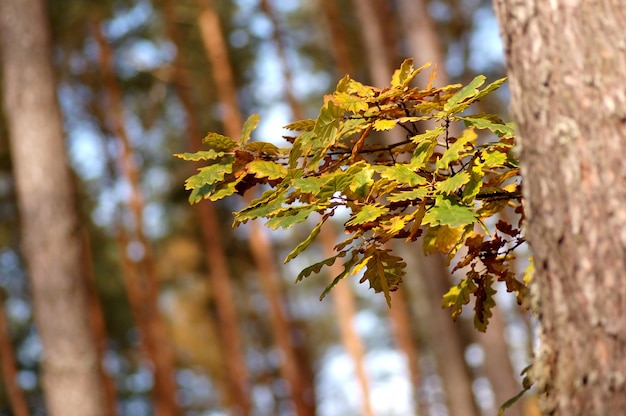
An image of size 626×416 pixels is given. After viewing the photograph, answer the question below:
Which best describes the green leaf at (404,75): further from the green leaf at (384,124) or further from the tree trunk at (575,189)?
the tree trunk at (575,189)

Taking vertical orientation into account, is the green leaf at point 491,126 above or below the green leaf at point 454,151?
above

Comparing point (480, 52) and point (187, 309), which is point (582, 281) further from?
point (187, 309)

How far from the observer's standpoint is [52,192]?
17.5 ft

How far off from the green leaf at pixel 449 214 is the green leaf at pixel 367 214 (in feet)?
0.42

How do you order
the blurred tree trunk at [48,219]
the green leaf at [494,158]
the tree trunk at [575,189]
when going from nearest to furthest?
the tree trunk at [575,189] → the green leaf at [494,158] → the blurred tree trunk at [48,219]

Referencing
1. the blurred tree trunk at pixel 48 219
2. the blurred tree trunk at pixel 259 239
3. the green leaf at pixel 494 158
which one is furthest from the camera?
the blurred tree trunk at pixel 259 239

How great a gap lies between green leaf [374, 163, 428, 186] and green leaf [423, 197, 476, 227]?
0.25 ft

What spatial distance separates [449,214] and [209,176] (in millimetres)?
643

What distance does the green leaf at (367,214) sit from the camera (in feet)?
5.94

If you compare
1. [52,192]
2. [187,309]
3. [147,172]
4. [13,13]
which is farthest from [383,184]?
[187,309]

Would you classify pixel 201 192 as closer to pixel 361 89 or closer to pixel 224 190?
pixel 224 190

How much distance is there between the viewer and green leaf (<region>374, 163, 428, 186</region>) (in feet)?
5.95

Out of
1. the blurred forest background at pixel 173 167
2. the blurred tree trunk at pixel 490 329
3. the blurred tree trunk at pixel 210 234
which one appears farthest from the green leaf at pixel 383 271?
the blurred tree trunk at pixel 210 234

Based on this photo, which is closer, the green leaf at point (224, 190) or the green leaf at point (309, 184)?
the green leaf at point (309, 184)
